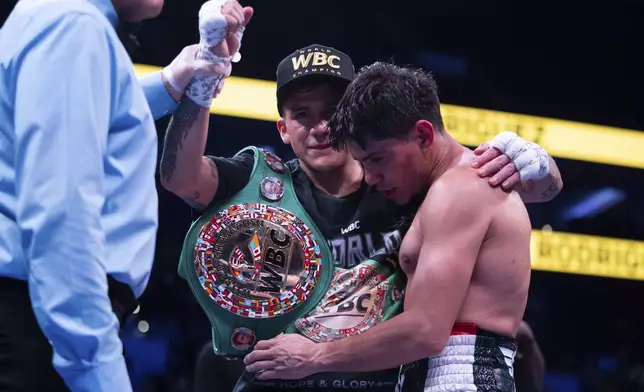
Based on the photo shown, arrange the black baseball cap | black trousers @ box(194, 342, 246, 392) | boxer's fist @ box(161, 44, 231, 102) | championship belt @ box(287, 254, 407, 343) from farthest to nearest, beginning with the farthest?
black trousers @ box(194, 342, 246, 392)
the black baseball cap
championship belt @ box(287, 254, 407, 343)
boxer's fist @ box(161, 44, 231, 102)

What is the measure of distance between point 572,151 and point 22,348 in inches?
143

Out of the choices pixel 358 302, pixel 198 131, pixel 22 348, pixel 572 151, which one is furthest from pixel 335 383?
pixel 572 151

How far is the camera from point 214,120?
4020 millimetres

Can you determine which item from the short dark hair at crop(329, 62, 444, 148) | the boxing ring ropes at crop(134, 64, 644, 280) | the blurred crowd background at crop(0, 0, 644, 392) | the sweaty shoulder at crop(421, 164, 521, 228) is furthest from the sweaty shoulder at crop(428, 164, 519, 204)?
the blurred crowd background at crop(0, 0, 644, 392)

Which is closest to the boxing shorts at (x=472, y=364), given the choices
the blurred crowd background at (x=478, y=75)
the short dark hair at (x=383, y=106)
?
the short dark hair at (x=383, y=106)

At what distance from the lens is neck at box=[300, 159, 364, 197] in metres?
2.06

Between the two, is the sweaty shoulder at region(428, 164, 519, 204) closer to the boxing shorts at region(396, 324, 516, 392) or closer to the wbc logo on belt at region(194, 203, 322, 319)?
the boxing shorts at region(396, 324, 516, 392)

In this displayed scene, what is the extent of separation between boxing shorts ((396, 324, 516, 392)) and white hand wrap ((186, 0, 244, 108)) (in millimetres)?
712

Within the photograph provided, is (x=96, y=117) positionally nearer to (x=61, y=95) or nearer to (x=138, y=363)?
(x=61, y=95)

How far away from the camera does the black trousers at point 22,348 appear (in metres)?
1.02

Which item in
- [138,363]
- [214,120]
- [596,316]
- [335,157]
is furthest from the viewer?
[596,316]

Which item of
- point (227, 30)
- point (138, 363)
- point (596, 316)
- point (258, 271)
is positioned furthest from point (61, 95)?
point (596, 316)

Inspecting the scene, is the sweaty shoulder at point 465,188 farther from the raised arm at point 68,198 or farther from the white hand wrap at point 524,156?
the raised arm at point 68,198

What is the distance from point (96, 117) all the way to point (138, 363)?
11.8 ft
